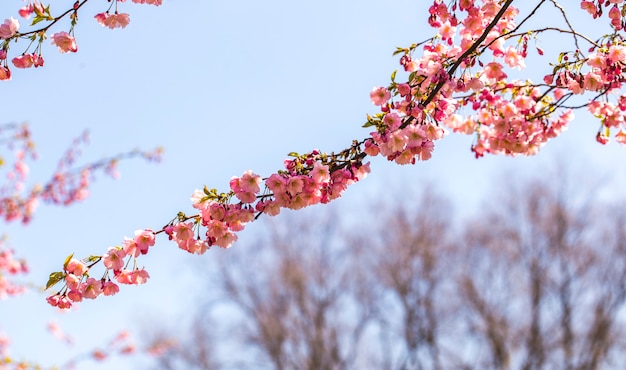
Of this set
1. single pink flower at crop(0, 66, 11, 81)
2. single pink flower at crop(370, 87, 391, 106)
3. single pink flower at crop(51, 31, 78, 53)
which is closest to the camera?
single pink flower at crop(0, 66, 11, 81)

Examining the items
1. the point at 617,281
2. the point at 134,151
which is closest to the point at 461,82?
the point at 134,151

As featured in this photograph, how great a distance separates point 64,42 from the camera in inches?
131

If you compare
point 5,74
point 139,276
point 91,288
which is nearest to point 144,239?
point 139,276

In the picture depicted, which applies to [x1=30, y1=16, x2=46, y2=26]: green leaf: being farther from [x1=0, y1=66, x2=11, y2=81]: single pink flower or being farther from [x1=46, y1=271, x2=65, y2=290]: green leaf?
[x1=46, y1=271, x2=65, y2=290]: green leaf

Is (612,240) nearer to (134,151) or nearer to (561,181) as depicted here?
(561,181)

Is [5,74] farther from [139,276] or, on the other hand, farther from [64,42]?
[139,276]

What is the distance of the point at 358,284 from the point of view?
18312 mm

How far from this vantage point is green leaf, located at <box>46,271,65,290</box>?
3.09 meters

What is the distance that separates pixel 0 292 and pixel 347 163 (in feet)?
15.9

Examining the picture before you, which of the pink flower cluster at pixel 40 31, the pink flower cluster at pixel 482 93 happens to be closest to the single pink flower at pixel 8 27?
the pink flower cluster at pixel 40 31

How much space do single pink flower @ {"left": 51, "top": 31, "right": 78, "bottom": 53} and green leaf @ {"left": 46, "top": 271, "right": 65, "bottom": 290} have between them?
1035mm

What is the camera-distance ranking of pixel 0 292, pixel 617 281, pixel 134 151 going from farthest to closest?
pixel 617 281, pixel 134 151, pixel 0 292

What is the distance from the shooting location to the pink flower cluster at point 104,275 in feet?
10.2

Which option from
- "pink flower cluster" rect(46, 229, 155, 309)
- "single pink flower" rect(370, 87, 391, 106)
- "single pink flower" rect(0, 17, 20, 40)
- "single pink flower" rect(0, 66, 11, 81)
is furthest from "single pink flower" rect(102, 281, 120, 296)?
"single pink flower" rect(370, 87, 391, 106)
